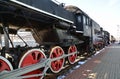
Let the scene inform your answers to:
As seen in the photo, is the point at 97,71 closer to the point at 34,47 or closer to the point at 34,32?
the point at 34,32

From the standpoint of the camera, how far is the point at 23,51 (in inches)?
187

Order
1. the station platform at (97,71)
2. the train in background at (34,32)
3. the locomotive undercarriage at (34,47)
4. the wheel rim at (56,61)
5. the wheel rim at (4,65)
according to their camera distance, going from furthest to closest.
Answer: the station platform at (97,71) < the wheel rim at (56,61) < the train in background at (34,32) < the locomotive undercarriage at (34,47) < the wheel rim at (4,65)

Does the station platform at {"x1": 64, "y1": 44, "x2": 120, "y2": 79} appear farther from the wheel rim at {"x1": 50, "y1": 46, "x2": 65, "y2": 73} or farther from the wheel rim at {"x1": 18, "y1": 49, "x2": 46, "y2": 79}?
the wheel rim at {"x1": 18, "y1": 49, "x2": 46, "y2": 79}

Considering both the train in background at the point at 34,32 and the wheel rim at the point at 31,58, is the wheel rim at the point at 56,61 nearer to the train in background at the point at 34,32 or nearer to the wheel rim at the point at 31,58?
the train in background at the point at 34,32

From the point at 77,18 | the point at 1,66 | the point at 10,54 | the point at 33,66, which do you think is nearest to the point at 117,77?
the point at 33,66

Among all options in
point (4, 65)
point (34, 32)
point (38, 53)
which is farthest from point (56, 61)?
point (4, 65)

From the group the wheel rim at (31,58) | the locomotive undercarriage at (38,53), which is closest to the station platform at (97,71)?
the locomotive undercarriage at (38,53)

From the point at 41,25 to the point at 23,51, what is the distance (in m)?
2.01

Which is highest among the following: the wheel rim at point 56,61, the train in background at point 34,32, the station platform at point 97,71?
the train in background at point 34,32

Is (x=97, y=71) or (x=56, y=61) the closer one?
(x=56, y=61)

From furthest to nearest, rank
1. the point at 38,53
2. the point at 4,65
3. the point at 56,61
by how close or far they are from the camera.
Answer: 1. the point at 56,61
2. the point at 38,53
3. the point at 4,65

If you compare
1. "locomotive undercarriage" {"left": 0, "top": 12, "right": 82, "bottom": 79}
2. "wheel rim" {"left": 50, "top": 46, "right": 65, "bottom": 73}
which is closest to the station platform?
"wheel rim" {"left": 50, "top": 46, "right": 65, "bottom": 73}

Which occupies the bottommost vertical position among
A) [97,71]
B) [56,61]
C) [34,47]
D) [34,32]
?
[97,71]

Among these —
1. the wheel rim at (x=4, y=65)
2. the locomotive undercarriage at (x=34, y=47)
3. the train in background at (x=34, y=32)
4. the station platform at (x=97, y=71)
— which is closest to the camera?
the wheel rim at (x=4, y=65)
